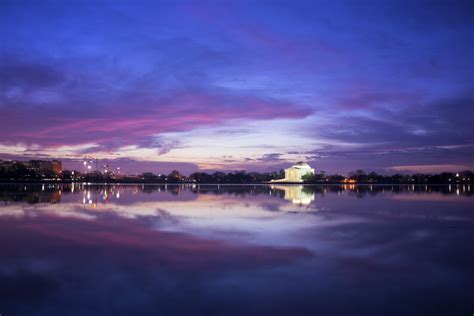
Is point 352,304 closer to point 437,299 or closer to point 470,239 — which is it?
point 437,299

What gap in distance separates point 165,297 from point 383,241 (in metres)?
9.68

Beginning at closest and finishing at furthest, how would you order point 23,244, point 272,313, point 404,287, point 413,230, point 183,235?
point 272,313
point 404,287
point 23,244
point 183,235
point 413,230

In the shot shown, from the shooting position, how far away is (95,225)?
19.3m

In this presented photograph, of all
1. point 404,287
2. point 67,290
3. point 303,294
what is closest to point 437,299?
point 404,287

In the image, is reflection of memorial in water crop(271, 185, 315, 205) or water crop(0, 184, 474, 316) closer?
water crop(0, 184, 474, 316)

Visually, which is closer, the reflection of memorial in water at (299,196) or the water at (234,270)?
the water at (234,270)

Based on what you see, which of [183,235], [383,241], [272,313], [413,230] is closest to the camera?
[272,313]

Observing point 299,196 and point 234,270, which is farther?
point 299,196

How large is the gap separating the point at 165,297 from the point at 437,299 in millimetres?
5678

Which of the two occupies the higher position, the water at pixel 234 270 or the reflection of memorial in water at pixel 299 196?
the reflection of memorial in water at pixel 299 196

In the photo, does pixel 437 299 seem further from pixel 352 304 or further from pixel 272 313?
pixel 272 313

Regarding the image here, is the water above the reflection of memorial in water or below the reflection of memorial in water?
below

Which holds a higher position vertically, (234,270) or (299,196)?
(299,196)

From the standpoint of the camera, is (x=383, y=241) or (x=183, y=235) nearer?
(x=383, y=241)
